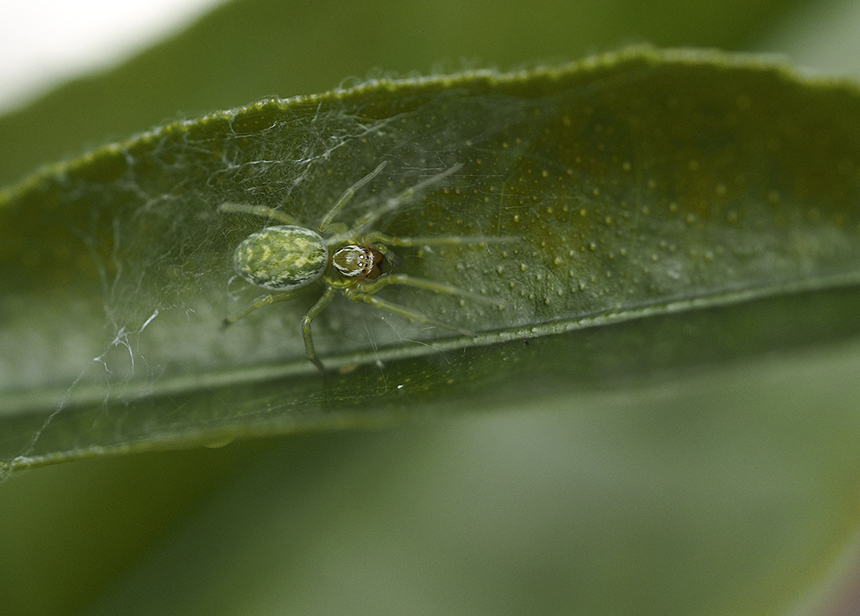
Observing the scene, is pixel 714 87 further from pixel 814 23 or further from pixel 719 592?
pixel 719 592

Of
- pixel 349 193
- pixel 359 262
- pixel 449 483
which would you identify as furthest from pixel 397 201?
pixel 449 483

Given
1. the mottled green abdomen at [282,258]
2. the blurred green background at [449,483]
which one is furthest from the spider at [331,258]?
the blurred green background at [449,483]

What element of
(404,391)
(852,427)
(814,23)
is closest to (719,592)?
(852,427)

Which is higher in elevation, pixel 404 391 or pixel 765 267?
pixel 765 267

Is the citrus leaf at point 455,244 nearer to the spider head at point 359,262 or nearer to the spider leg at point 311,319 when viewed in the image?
the spider leg at point 311,319

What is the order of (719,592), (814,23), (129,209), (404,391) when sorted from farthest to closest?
(814,23)
(719,592)
(129,209)
(404,391)

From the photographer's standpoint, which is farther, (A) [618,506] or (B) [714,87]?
(A) [618,506]

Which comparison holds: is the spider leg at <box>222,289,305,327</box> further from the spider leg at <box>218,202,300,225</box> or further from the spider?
the spider leg at <box>218,202,300,225</box>

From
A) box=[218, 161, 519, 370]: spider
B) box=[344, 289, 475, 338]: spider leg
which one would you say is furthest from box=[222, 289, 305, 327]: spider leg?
box=[344, 289, 475, 338]: spider leg

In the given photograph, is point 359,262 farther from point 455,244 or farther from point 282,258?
point 455,244
